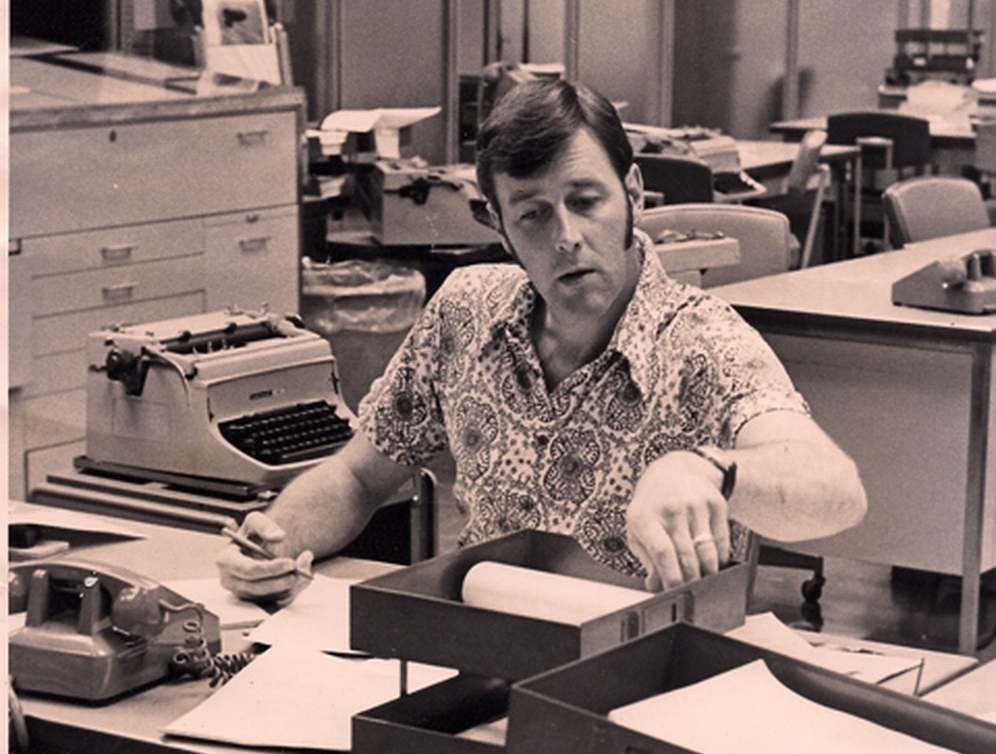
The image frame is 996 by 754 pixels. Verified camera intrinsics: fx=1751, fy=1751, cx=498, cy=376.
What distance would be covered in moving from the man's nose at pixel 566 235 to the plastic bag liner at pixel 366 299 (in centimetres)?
260

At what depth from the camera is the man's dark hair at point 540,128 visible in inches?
79.4

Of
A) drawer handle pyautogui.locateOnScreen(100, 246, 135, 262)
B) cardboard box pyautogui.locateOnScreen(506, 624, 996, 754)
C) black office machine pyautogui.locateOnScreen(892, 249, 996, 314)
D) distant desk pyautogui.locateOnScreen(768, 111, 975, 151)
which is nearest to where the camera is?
cardboard box pyautogui.locateOnScreen(506, 624, 996, 754)

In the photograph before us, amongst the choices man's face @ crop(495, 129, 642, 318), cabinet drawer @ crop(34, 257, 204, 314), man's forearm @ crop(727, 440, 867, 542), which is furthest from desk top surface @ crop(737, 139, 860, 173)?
man's forearm @ crop(727, 440, 867, 542)

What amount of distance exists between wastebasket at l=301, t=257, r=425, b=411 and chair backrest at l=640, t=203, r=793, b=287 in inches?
34.8

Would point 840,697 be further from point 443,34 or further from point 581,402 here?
point 443,34

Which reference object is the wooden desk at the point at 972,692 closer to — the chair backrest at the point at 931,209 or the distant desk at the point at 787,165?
the chair backrest at the point at 931,209

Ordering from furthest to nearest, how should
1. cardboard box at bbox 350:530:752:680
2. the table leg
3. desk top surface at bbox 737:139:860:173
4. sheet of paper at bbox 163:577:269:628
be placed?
1. desk top surface at bbox 737:139:860:173
2. the table leg
3. sheet of paper at bbox 163:577:269:628
4. cardboard box at bbox 350:530:752:680

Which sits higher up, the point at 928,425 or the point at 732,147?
the point at 732,147

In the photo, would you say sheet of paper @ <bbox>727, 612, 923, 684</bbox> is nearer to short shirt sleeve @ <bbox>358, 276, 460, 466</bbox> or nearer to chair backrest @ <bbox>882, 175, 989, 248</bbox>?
short shirt sleeve @ <bbox>358, 276, 460, 466</bbox>

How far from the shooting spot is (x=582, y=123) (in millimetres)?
2033

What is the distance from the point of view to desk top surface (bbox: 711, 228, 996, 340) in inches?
141

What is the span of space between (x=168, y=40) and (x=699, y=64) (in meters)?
3.31

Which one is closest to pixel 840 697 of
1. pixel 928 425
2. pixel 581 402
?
pixel 581 402

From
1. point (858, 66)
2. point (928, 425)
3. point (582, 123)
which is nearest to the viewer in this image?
point (582, 123)
